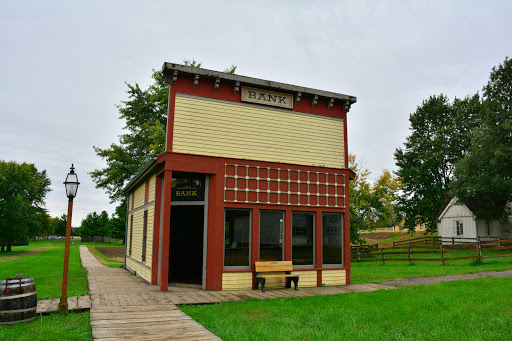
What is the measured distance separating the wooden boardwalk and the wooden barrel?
1.06 m

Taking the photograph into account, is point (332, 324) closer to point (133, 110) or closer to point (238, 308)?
point (238, 308)

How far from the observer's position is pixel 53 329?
20.6 feet

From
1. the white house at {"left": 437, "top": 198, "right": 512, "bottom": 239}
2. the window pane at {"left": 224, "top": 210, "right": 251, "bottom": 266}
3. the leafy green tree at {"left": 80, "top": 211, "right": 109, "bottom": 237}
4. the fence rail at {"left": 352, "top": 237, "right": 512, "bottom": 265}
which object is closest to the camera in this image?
the window pane at {"left": 224, "top": 210, "right": 251, "bottom": 266}

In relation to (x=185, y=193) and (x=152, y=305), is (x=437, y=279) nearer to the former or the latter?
(x=185, y=193)

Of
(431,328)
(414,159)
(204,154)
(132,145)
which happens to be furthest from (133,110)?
(431,328)

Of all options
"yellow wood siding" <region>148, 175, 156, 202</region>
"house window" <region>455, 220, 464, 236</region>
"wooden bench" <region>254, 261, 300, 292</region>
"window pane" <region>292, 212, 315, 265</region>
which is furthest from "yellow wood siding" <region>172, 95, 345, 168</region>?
"house window" <region>455, 220, 464, 236</region>

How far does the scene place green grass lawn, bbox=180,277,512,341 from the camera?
6.19 metres

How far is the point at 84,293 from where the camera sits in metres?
9.71

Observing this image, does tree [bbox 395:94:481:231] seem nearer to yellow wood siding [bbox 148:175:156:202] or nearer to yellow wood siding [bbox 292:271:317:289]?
yellow wood siding [bbox 292:271:317:289]

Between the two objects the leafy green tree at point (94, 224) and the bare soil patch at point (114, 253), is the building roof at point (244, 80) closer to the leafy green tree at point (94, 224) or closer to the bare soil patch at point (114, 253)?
the bare soil patch at point (114, 253)

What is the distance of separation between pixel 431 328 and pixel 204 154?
7.17 meters

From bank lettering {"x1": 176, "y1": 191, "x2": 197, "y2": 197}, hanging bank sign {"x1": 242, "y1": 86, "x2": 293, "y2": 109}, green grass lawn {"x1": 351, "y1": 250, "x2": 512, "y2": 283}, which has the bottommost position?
green grass lawn {"x1": 351, "y1": 250, "x2": 512, "y2": 283}

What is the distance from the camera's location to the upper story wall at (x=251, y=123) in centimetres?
1110

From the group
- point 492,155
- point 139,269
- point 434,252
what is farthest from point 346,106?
point 492,155
